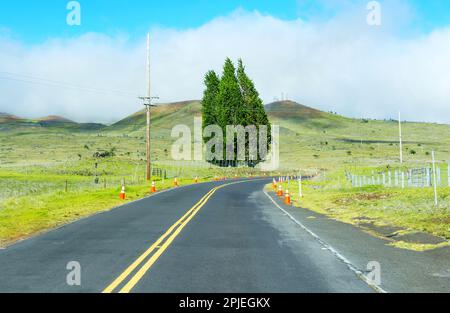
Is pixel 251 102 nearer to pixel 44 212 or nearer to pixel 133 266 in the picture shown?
pixel 44 212

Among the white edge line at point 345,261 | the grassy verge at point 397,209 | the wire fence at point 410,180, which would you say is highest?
the wire fence at point 410,180

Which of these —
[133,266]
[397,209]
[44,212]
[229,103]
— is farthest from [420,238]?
[229,103]

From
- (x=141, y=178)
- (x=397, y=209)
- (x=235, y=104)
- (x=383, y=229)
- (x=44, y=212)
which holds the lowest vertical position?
(x=383, y=229)

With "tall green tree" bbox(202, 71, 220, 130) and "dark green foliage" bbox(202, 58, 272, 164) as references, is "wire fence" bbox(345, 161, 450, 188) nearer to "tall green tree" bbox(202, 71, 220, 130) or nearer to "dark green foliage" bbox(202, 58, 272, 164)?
"dark green foliage" bbox(202, 58, 272, 164)

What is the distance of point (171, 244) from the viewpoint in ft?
39.8

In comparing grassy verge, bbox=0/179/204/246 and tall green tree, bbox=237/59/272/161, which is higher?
tall green tree, bbox=237/59/272/161

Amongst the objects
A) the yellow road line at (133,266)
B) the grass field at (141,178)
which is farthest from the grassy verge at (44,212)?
the yellow road line at (133,266)

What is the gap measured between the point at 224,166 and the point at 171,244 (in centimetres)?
6983

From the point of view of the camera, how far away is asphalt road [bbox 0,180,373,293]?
7797mm

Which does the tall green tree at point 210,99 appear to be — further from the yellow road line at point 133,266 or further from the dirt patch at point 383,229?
the yellow road line at point 133,266

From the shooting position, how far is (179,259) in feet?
32.9

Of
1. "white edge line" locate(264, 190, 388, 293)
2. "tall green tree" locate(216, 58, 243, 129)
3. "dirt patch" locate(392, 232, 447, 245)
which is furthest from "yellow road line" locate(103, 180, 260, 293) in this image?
Answer: "tall green tree" locate(216, 58, 243, 129)

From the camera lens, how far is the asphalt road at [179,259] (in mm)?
7797
